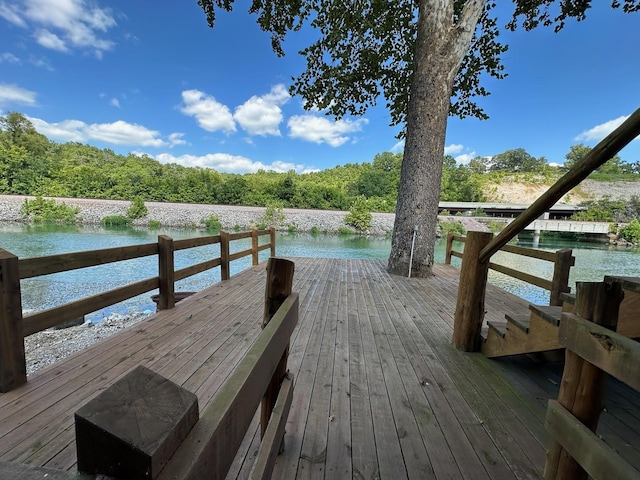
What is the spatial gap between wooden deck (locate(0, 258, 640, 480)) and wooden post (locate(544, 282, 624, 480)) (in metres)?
0.30

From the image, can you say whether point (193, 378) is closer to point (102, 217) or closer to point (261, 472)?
point (261, 472)

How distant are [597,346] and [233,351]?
6.93ft

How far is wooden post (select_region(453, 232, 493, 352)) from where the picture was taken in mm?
2279

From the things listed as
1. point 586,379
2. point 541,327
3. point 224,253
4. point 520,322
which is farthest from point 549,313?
point 224,253

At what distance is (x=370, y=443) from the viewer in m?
1.42

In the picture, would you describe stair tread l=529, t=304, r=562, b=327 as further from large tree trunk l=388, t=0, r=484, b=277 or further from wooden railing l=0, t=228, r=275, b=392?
large tree trunk l=388, t=0, r=484, b=277

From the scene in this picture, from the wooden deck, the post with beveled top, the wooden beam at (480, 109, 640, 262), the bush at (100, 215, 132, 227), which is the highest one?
the wooden beam at (480, 109, 640, 262)

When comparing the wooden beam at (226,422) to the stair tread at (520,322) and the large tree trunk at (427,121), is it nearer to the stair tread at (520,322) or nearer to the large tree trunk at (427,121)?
the stair tread at (520,322)

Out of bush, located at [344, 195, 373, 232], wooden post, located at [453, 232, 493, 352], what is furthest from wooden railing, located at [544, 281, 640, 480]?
bush, located at [344, 195, 373, 232]

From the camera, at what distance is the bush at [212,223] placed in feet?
62.6

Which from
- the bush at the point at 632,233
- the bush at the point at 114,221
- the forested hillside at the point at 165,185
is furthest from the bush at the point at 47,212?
the bush at the point at 632,233

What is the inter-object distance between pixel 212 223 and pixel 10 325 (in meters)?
18.5

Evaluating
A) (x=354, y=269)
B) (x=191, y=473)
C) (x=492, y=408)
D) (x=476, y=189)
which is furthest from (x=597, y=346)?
(x=476, y=189)

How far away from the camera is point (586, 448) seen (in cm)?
93
